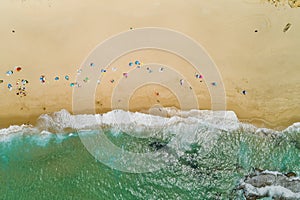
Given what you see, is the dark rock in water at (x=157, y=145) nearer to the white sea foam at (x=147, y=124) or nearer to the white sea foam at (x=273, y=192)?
the white sea foam at (x=147, y=124)

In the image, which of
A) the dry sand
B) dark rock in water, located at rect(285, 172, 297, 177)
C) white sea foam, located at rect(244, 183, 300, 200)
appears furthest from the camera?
the dry sand

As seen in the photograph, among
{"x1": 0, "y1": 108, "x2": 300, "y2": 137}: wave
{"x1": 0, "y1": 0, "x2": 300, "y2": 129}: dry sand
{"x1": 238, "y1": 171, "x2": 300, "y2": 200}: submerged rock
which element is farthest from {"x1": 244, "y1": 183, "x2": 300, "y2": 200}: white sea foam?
{"x1": 0, "y1": 0, "x2": 300, "y2": 129}: dry sand

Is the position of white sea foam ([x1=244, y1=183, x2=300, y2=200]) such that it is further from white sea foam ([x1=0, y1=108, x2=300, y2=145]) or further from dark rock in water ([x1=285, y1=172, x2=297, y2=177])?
white sea foam ([x1=0, y1=108, x2=300, y2=145])

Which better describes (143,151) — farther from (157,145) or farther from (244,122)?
(244,122)

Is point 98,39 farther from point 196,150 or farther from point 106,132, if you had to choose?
point 196,150

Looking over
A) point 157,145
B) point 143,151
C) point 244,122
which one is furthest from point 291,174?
point 143,151

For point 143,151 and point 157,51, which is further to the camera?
point 157,51
